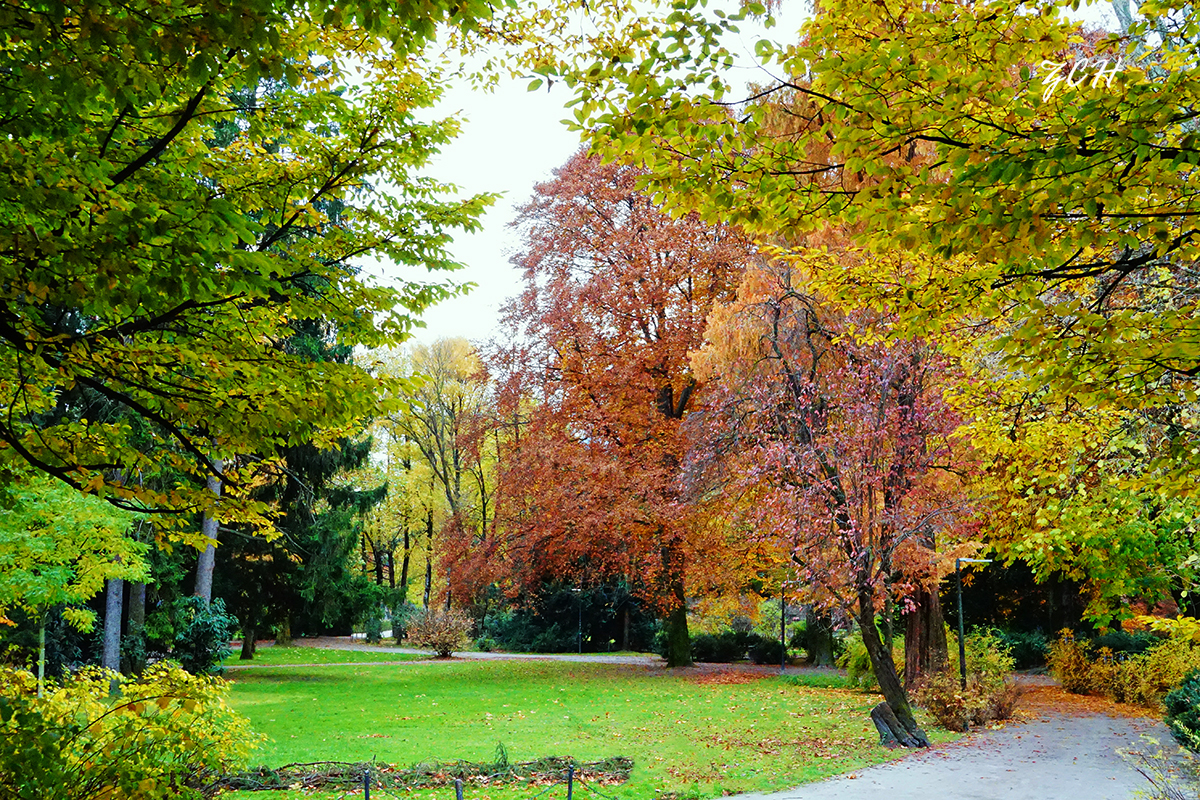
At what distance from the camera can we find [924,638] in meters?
15.0

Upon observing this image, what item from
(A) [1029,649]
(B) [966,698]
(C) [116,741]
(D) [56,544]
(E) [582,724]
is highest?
(D) [56,544]

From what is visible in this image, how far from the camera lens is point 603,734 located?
11.6m

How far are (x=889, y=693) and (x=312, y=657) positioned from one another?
2191 centimetres

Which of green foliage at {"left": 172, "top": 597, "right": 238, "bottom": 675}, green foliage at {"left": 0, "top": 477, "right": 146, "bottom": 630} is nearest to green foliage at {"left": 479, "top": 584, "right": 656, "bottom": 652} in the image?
green foliage at {"left": 172, "top": 597, "right": 238, "bottom": 675}

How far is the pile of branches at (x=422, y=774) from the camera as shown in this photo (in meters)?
8.38

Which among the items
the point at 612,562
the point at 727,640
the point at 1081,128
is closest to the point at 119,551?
the point at 1081,128

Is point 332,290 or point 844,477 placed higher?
point 332,290

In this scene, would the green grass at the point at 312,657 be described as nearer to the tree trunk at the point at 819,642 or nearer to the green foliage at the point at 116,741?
the tree trunk at the point at 819,642

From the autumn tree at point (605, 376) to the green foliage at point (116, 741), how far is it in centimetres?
1289

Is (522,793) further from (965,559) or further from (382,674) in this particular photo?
(382,674)

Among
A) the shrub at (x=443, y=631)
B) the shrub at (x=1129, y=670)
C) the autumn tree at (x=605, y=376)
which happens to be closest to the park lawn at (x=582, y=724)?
the autumn tree at (x=605, y=376)

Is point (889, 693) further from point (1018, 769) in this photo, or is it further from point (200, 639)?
point (200, 639)

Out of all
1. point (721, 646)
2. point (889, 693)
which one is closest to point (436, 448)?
point (721, 646)

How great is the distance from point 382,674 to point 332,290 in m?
18.2
